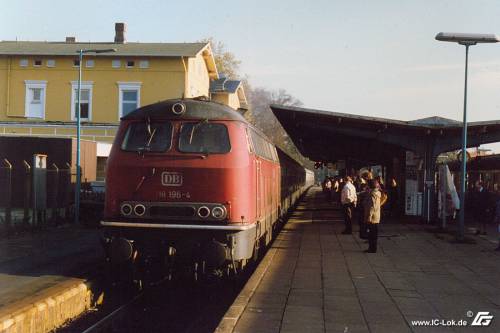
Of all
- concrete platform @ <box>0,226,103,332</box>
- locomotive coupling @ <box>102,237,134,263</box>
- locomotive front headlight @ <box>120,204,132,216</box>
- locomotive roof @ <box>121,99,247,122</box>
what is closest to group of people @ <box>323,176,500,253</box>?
locomotive roof @ <box>121,99,247,122</box>

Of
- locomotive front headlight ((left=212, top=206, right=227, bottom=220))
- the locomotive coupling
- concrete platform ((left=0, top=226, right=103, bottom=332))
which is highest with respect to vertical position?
locomotive front headlight ((left=212, top=206, right=227, bottom=220))

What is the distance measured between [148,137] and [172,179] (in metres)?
0.83

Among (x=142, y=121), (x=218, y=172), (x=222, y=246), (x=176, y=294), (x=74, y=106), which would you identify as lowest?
(x=176, y=294)

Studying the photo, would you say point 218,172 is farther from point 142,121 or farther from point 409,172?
point 409,172

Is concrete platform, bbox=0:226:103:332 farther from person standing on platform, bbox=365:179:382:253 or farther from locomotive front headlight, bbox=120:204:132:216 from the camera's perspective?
person standing on platform, bbox=365:179:382:253

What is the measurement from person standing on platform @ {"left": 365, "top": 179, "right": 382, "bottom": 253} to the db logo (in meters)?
5.49

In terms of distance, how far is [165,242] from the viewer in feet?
29.2

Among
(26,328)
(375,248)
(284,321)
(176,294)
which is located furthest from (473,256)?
(26,328)

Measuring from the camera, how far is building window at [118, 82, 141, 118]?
31219 mm

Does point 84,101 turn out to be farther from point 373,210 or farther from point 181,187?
point 181,187

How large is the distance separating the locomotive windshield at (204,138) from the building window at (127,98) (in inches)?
884

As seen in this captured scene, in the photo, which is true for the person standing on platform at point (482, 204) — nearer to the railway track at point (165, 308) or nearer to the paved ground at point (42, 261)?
the railway track at point (165, 308)

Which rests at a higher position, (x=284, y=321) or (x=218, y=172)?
(x=218, y=172)

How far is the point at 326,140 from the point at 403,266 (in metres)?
18.8
